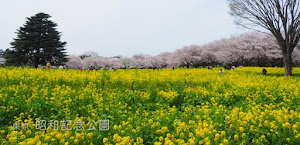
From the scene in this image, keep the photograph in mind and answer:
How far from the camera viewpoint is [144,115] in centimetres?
600

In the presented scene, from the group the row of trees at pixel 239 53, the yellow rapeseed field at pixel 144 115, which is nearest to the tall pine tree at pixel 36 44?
the row of trees at pixel 239 53

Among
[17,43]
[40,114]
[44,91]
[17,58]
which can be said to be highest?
[17,43]

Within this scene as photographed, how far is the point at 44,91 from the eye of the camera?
340 inches

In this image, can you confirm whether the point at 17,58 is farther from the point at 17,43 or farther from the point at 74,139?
the point at 74,139

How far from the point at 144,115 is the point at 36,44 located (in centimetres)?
4175

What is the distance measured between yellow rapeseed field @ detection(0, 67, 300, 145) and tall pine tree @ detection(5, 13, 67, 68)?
32.3 meters

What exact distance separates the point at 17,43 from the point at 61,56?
805cm

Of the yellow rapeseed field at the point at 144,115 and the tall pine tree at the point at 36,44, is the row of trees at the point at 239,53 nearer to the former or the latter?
the tall pine tree at the point at 36,44

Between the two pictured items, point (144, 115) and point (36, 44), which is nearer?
point (144, 115)

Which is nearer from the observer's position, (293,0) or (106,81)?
(106,81)

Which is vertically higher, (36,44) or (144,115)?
(36,44)

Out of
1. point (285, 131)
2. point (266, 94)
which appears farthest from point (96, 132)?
point (266, 94)

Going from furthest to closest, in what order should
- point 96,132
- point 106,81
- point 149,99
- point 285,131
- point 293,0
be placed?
point 293,0 → point 106,81 → point 149,99 → point 96,132 → point 285,131

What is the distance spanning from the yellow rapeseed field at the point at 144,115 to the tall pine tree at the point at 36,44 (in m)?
32.3
